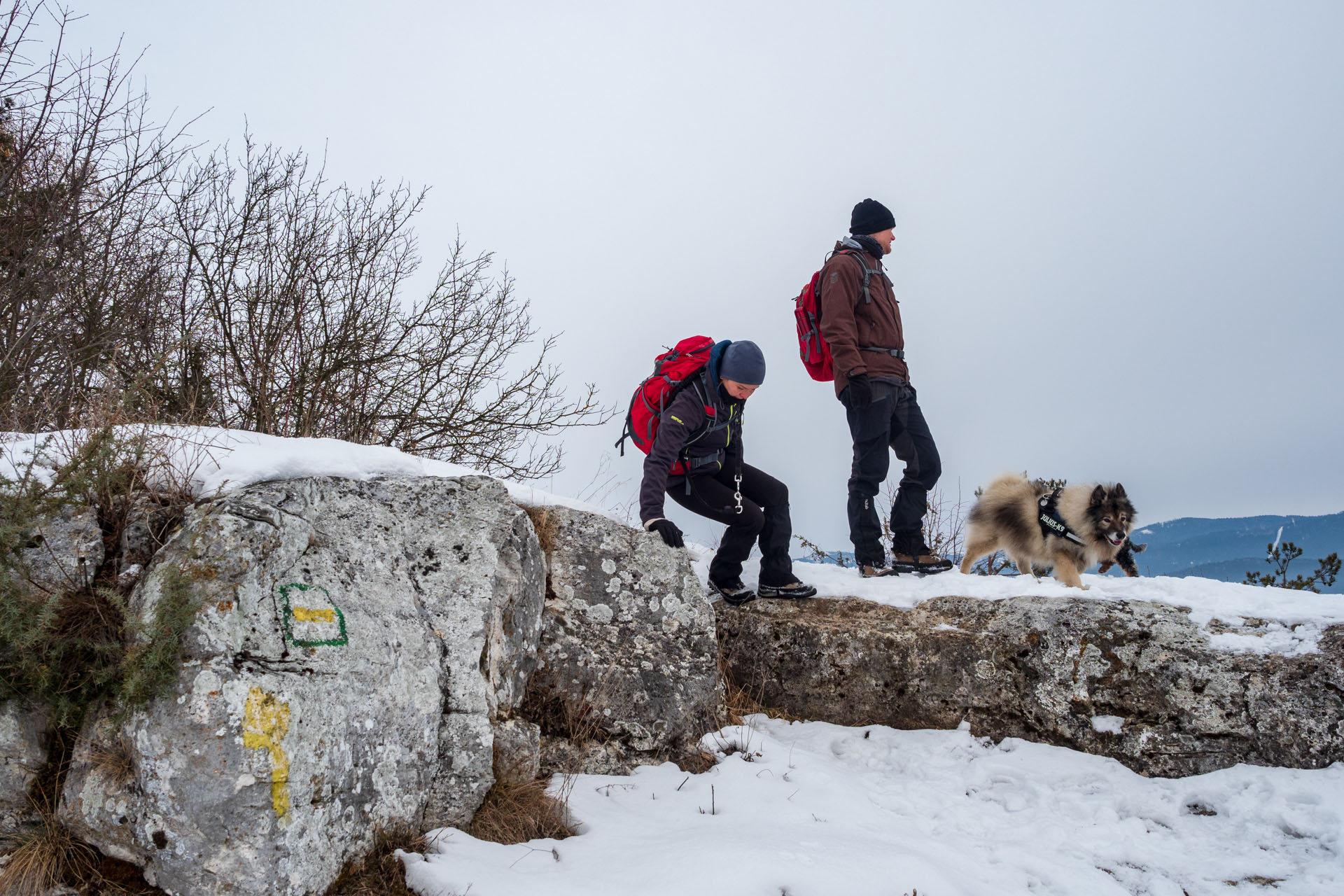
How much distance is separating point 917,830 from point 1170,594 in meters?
2.70

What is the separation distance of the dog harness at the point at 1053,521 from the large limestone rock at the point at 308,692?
4.64 m

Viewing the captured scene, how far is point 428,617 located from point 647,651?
1.52m

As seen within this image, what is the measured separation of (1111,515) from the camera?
6262mm

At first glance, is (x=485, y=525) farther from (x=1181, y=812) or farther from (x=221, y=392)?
(x=221, y=392)

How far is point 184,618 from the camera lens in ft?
9.23

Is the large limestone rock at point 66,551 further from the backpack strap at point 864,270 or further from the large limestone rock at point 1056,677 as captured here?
the backpack strap at point 864,270

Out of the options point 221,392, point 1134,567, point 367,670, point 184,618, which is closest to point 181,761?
point 184,618

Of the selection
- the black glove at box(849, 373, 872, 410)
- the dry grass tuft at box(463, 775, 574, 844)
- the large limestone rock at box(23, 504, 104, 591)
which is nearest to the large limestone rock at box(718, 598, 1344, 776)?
the black glove at box(849, 373, 872, 410)

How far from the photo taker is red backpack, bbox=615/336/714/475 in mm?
5188

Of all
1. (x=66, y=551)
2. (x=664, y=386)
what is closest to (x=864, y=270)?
(x=664, y=386)

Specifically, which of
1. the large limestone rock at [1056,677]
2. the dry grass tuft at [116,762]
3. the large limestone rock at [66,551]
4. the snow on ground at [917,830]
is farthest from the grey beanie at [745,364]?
the dry grass tuft at [116,762]

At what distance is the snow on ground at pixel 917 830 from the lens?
126 inches

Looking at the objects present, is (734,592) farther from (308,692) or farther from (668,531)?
(308,692)

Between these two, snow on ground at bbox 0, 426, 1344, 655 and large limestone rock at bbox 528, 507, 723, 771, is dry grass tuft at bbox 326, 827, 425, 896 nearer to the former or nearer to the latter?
large limestone rock at bbox 528, 507, 723, 771
